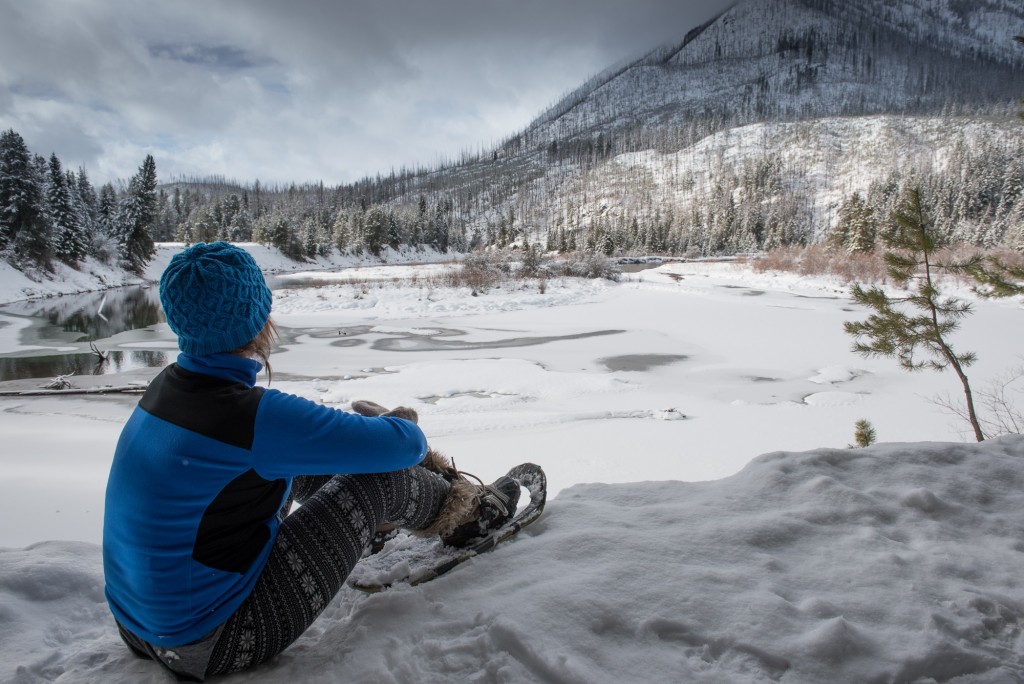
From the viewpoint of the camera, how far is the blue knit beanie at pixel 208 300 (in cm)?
130

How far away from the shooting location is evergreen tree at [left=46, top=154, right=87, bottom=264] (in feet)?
106

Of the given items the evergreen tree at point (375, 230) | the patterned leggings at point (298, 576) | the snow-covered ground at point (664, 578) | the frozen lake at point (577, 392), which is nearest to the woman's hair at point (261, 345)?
the patterned leggings at point (298, 576)

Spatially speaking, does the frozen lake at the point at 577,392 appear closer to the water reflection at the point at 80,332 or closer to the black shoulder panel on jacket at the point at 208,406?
the water reflection at the point at 80,332

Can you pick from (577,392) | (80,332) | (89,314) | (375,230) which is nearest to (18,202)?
(89,314)

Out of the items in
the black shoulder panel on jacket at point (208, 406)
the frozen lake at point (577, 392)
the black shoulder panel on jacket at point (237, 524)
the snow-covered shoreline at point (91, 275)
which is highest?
the snow-covered shoreline at point (91, 275)

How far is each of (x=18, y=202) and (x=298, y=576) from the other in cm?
4041


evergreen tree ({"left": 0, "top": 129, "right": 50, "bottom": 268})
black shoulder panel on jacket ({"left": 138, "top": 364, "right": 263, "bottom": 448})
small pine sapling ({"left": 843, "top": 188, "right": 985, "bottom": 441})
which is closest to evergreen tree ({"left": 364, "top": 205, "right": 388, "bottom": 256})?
evergreen tree ({"left": 0, "top": 129, "right": 50, "bottom": 268})

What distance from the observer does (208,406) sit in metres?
1.20

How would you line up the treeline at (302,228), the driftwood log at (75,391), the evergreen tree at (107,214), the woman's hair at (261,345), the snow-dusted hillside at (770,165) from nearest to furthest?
the woman's hair at (261,345), the driftwood log at (75,391), the evergreen tree at (107,214), the treeline at (302,228), the snow-dusted hillside at (770,165)

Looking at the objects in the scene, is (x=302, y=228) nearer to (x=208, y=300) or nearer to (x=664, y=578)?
(x=208, y=300)

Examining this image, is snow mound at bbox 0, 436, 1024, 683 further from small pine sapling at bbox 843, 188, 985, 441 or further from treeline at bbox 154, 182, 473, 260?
treeline at bbox 154, 182, 473, 260

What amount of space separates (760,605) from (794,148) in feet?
494

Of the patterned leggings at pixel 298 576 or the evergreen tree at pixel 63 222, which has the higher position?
the evergreen tree at pixel 63 222

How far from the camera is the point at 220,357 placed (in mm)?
1301
